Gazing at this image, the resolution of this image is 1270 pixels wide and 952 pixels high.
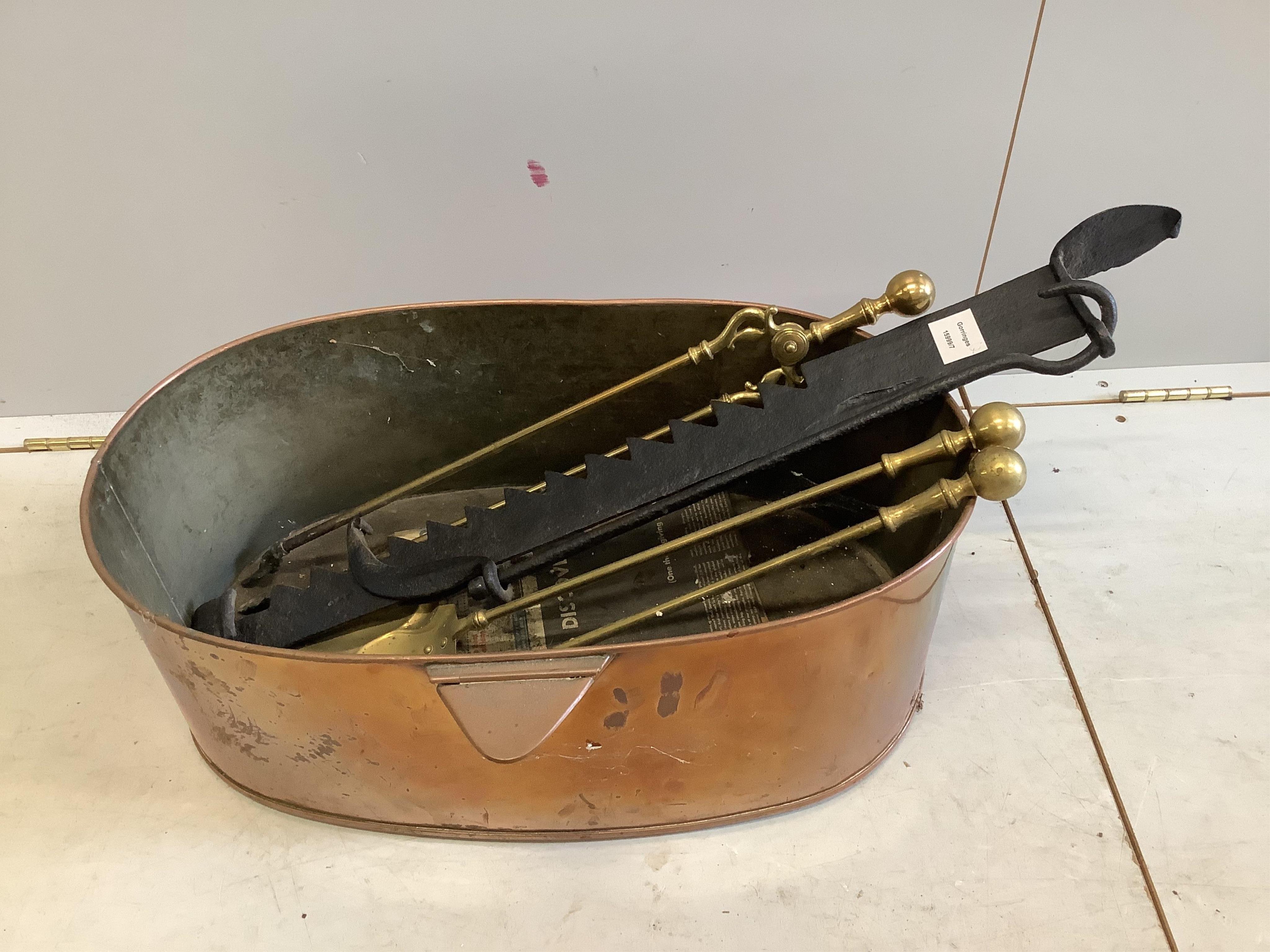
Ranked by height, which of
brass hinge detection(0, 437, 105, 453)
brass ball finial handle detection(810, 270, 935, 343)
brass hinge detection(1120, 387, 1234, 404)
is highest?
brass hinge detection(0, 437, 105, 453)

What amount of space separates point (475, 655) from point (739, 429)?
0.99ft

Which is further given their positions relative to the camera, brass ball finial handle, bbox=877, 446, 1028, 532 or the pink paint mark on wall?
the pink paint mark on wall

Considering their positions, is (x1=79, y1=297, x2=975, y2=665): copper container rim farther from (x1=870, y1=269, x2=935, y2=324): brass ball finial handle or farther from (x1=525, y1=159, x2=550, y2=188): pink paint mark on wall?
(x1=525, y1=159, x2=550, y2=188): pink paint mark on wall

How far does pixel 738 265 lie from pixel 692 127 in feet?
0.56

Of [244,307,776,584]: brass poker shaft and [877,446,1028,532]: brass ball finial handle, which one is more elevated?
[244,307,776,584]: brass poker shaft

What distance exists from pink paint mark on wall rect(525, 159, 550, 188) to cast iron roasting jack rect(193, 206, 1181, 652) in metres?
0.26

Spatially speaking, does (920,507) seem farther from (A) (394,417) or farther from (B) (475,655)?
(A) (394,417)

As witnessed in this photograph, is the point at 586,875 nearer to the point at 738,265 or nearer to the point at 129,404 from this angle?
the point at 738,265

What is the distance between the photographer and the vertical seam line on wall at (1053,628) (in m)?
0.71

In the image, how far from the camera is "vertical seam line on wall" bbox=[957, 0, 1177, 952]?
0.71m

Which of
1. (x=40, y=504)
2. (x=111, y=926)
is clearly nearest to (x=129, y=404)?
(x=40, y=504)

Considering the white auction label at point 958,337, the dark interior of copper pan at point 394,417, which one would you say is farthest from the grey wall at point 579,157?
the white auction label at point 958,337

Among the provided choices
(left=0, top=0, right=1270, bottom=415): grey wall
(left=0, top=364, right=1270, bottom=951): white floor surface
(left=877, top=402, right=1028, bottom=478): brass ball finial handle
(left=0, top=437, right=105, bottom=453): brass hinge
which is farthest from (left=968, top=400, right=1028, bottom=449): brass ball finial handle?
(left=0, top=437, right=105, bottom=453): brass hinge

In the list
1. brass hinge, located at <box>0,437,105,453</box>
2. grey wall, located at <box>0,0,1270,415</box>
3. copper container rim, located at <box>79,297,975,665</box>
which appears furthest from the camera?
brass hinge, located at <box>0,437,105,453</box>
